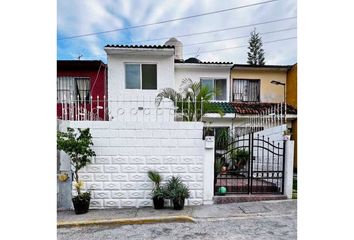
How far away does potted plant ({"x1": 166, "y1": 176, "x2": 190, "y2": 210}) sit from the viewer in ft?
14.8

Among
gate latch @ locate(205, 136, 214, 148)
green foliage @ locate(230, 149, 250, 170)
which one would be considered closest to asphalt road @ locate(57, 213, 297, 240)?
gate latch @ locate(205, 136, 214, 148)

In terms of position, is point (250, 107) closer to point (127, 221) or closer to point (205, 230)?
point (205, 230)

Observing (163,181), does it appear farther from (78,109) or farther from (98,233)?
(78,109)

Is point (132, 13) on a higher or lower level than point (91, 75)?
lower

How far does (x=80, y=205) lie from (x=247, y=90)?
27.8ft

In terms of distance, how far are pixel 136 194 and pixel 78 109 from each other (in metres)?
2.15

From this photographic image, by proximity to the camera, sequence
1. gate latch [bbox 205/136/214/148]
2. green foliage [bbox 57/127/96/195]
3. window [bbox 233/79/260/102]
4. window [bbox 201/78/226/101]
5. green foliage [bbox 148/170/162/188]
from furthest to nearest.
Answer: window [bbox 233/79/260/102]
window [bbox 201/78/226/101]
gate latch [bbox 205/136/214/148]
green foliage [bbox 148/170/162/188]
green foliage [bbox 57/127/96/195]

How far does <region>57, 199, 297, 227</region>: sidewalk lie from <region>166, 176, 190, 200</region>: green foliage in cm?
25

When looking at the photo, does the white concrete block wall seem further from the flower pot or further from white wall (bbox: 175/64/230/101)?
white wall (bbox: 175/64/230/101)

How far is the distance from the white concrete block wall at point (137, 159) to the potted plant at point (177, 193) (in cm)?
20

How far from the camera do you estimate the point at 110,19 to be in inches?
88.8

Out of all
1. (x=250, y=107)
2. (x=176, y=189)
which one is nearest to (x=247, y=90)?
(x=250, y=107)

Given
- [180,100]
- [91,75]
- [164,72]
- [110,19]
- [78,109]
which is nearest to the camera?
[110,19]
